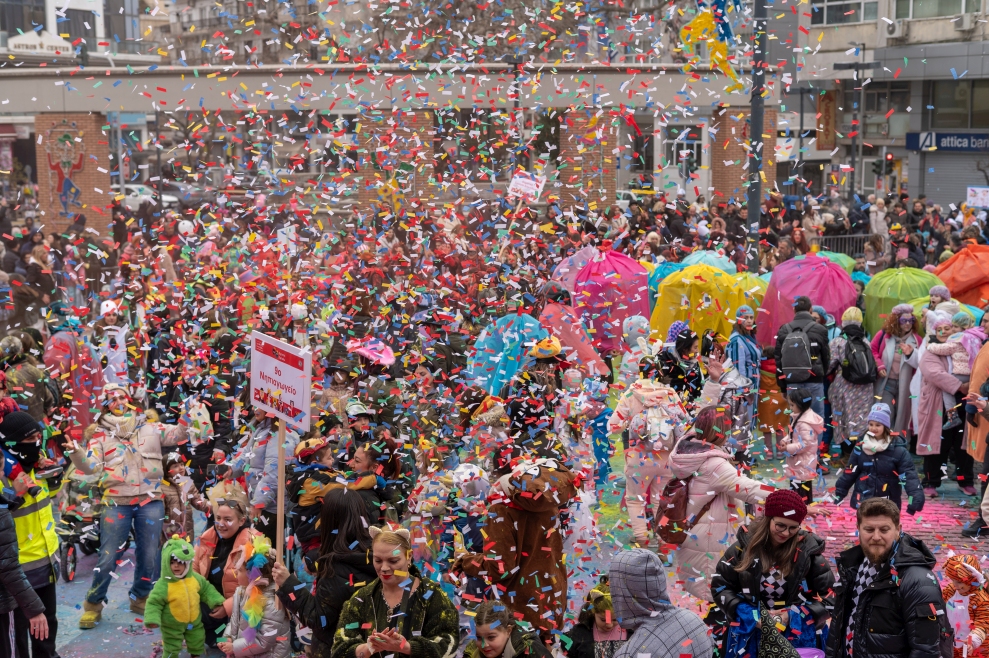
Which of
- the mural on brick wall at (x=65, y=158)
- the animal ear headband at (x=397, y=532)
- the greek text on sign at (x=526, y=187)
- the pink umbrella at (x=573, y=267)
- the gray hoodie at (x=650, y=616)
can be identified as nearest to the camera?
the gray hoodie at (x=650, y=616)

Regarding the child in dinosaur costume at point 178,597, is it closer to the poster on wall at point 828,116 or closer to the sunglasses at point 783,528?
the sunglasses at point 783,528

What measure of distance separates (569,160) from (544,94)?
1.57 metres

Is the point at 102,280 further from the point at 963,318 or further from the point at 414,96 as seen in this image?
the point at 963,318

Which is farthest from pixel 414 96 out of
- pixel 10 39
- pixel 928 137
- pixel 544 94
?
pixel 10 39

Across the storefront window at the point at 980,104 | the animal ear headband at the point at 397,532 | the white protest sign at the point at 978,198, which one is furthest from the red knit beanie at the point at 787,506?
the storefront window at the point at 980,104

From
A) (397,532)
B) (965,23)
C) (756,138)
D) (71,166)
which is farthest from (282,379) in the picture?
(965,23)

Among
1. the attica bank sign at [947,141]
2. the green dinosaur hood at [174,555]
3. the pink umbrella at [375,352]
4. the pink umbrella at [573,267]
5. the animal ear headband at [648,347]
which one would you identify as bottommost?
the green dinosaur hood at [174,555]

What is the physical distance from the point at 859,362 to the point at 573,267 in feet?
12.6

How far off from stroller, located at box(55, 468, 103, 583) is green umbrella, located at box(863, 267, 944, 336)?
8401 mm

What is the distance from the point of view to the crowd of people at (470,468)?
5672 mm

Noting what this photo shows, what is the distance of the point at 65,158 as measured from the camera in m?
27.8

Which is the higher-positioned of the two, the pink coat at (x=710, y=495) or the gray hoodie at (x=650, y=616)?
the gray hoodie at (x=650, y=616)

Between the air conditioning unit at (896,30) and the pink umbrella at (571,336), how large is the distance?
3522 centimetres

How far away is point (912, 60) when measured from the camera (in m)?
42.7
